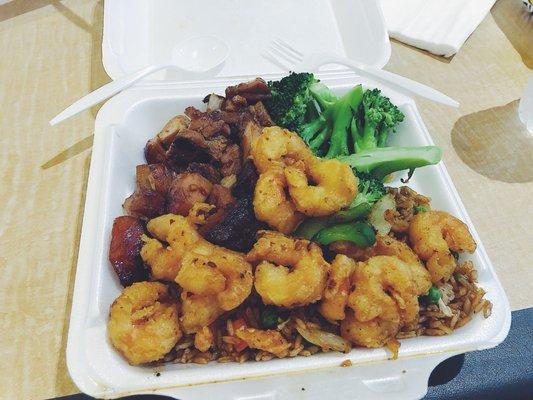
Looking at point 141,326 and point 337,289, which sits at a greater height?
point 337,289

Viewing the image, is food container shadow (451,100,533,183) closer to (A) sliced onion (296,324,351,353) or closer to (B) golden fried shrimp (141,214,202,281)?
(A) sliced onion (296,324,351,353)

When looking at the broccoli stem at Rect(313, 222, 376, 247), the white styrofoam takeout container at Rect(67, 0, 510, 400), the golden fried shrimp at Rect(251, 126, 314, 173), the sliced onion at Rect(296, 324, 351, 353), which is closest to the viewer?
the white styrofoam takeout container at Rect(67, 0, 510, 400)

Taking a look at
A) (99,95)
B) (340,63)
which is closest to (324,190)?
(340,63)

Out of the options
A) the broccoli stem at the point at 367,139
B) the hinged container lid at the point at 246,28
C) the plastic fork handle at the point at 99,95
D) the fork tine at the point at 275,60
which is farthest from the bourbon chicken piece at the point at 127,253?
the fork tine at the point at 275,60

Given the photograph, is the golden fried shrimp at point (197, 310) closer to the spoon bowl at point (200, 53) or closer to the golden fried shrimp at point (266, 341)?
the golden fried shrimp at point (266, 341)

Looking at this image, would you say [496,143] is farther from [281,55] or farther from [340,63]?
[281,55]

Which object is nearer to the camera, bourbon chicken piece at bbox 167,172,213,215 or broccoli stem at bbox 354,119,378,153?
bourbon chicken piece at bbox 167,172,213,215

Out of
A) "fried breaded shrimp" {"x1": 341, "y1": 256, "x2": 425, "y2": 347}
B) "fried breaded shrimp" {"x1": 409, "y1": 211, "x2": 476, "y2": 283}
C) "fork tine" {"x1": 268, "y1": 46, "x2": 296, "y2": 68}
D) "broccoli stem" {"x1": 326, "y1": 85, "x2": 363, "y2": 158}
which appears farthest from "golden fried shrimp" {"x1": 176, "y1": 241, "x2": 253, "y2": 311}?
"fork tine" {"x1": 268, "y1": 46, "x2": 296, "y2": 68}
